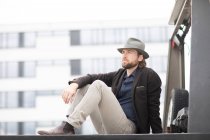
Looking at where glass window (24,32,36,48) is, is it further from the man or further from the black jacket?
the black jacket

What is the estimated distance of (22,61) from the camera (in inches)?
1405

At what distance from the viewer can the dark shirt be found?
365 centimetres

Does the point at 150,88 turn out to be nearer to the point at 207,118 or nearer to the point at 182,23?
the point at 207,118

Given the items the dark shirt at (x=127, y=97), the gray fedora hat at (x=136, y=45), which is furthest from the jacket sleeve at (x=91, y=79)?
the gray fedora hat at (x=136, y=45)

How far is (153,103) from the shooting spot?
11.9ft

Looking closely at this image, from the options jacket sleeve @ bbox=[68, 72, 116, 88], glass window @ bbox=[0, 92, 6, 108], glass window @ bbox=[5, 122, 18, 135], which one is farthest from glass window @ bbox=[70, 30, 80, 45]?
jacket sleeve @ bbox=[68, 72, 116, 88]

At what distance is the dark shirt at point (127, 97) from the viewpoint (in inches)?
144

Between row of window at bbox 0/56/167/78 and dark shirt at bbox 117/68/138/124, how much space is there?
30341mm

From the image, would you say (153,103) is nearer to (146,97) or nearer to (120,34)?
(146,97)

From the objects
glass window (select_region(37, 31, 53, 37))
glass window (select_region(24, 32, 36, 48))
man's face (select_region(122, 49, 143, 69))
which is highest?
glass window (select_region(37, 31, 53, 37))

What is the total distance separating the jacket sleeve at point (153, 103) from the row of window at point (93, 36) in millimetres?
31140

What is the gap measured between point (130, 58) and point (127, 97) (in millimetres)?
308

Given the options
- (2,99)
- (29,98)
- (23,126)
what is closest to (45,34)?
(29,98)

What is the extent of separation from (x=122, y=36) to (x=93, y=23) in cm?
233
